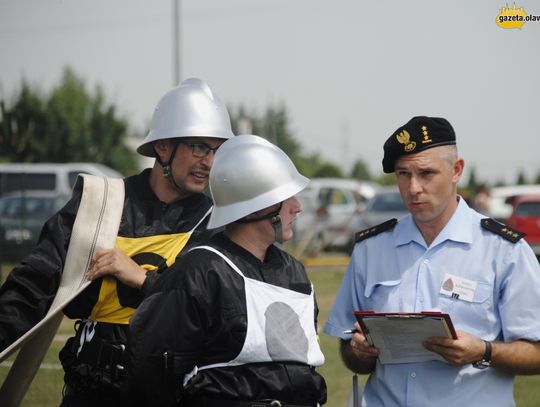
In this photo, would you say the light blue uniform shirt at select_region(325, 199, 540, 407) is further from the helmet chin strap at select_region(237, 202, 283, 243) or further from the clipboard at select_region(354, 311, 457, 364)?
the helmet chin strap at select_region(237, 202, 283, 243)

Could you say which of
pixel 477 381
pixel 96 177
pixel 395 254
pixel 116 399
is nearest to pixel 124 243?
pixel 96 177

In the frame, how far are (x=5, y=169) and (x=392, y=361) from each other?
65.3 ft

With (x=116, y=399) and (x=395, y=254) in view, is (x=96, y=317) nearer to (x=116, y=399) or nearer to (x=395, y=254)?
(x=116, y=399)

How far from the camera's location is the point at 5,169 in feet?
72.3

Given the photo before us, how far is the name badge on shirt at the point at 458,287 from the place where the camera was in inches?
131

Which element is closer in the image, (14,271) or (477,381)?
(477,381)

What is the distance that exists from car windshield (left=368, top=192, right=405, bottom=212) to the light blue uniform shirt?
58.4 ft

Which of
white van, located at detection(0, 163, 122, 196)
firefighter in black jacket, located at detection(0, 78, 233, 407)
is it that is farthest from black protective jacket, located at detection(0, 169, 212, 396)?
white van, located at detection(0, 163, 122, 196)

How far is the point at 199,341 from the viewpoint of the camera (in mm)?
3016

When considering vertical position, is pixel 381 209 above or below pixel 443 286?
below

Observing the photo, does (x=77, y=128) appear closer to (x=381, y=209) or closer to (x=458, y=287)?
(x=381, y=209)

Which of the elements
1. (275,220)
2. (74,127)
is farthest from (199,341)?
(74,127)

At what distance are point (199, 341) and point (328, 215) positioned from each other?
19934mm

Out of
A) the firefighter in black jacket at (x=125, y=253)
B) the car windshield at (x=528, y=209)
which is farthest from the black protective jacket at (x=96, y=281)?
the car windshield at (x=528, y=209)
